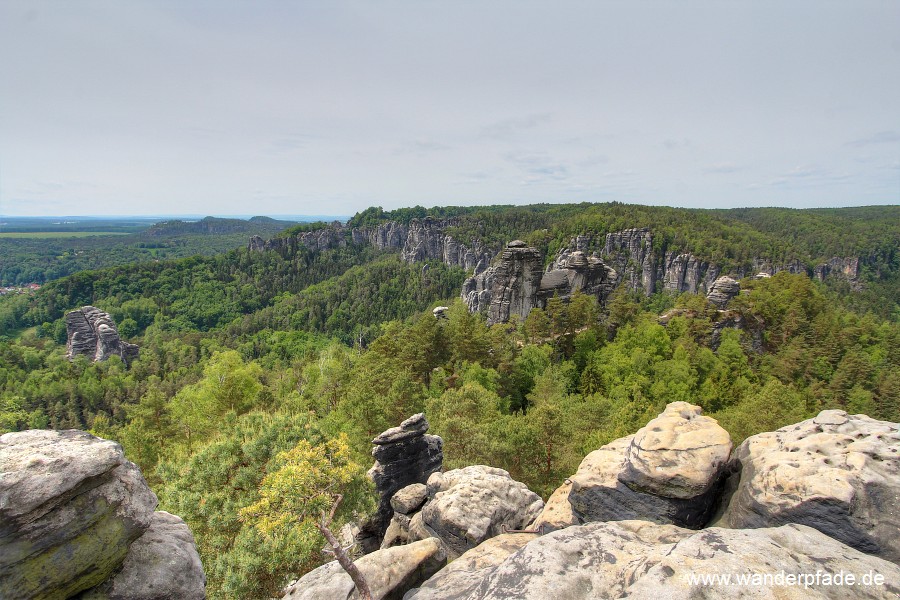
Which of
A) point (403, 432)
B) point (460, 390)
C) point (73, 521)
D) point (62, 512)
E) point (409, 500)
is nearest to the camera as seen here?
→ point (62, 512)

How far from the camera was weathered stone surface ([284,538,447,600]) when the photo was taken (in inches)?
428

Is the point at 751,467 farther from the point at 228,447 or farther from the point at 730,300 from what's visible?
the point at 730,300

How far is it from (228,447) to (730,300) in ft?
201

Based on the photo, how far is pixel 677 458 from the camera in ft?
41.4

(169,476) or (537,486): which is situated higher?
(169,476)

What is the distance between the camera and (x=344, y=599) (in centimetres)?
1056

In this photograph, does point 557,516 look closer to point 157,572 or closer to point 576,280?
point 157,572

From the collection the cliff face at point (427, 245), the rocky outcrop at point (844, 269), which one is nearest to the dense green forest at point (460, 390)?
the cliff face at point (427, 245)

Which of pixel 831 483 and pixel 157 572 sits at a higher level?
pixel 831 483

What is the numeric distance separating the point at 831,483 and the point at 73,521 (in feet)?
56.0

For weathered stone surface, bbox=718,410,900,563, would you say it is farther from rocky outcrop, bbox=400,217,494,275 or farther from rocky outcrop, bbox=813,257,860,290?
rocky outcrop, bbox=813,257,860,290

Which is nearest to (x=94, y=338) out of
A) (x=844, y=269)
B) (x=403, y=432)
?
(x=403, y=432)

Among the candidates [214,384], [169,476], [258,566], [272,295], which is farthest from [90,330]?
[258,566]

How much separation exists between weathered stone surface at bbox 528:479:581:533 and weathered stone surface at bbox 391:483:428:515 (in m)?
6.17
